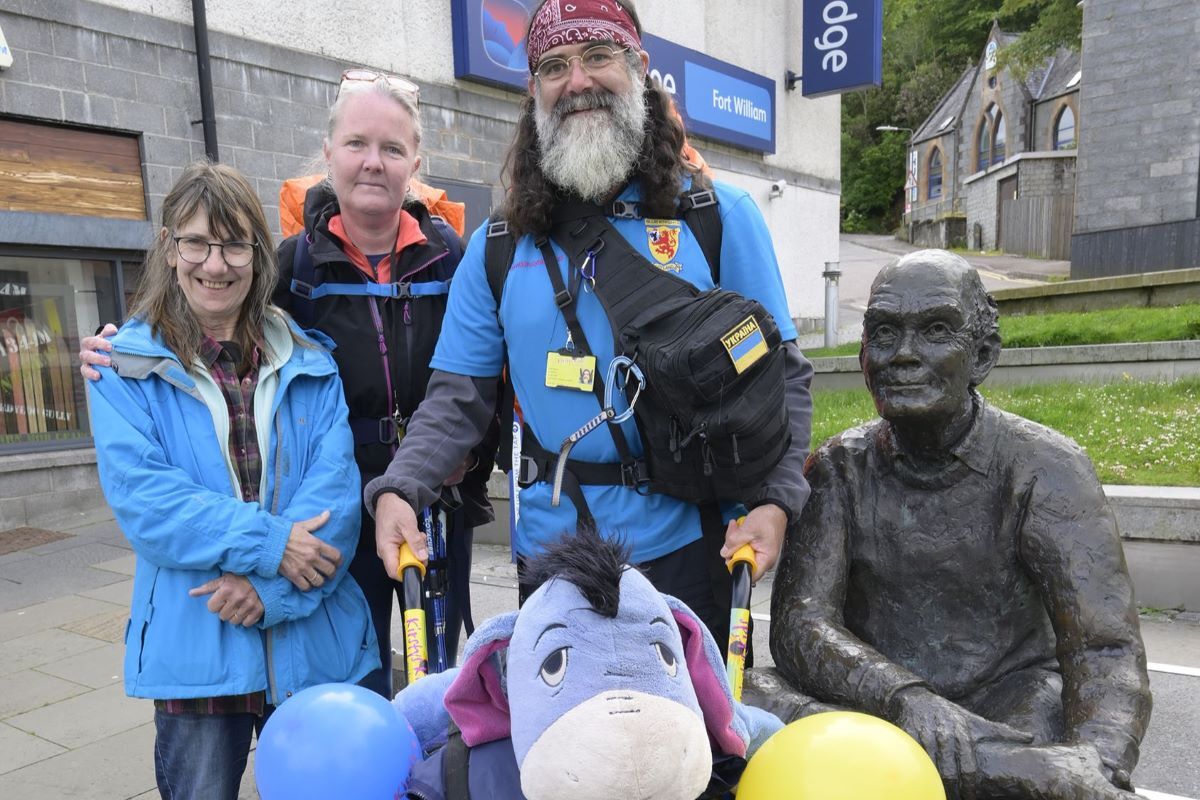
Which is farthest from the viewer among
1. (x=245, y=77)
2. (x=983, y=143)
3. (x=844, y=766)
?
(x=983, y=143)

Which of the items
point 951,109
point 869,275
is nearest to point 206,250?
point 869,275

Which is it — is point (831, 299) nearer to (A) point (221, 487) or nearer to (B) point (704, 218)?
(B) point (704, 218)

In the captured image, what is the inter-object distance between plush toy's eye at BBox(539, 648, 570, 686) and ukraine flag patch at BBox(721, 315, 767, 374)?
81 cm

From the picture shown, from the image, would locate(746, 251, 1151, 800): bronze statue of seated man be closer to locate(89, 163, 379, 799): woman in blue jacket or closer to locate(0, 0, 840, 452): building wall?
locate(89, 163, 379, 799): woman in blue jacket

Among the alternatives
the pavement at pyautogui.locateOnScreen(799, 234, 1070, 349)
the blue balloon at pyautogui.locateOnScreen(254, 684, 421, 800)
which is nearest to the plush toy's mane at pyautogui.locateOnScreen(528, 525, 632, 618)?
the blue balloon at pyautogui.locateOnScreen(254, 684, 421, 800)

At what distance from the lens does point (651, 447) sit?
2.10m

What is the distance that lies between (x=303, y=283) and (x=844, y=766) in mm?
1961

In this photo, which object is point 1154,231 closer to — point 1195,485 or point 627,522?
point 1195,485

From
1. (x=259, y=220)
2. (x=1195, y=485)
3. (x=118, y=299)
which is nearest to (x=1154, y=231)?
(x=1195, y=485)

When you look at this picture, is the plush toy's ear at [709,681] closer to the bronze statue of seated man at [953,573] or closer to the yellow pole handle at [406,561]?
the bronze statue of seated man at [953,573]

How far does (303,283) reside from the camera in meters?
2.61

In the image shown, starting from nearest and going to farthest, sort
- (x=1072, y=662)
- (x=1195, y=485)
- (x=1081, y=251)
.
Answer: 1. (x=1072, y=662)
2. (x=1195, y=485)
3. (x=1081, y=251)

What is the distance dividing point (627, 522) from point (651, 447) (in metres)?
0.20

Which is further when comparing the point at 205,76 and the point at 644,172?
the point at 205,76
